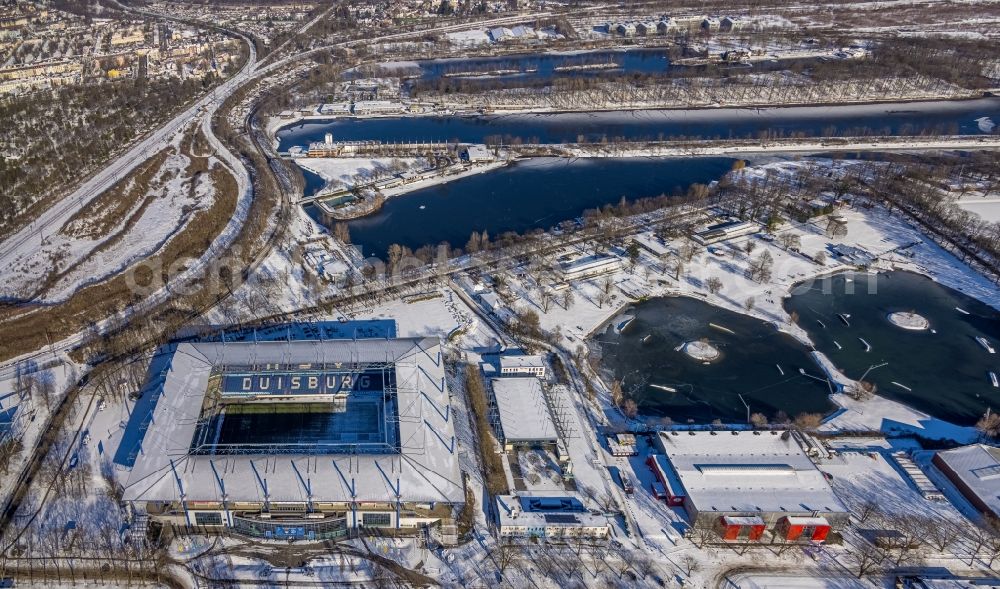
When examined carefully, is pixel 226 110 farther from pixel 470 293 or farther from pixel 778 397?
pixel 778 397

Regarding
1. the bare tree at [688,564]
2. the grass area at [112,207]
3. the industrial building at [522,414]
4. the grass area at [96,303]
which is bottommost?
the bare tree at [688,564]

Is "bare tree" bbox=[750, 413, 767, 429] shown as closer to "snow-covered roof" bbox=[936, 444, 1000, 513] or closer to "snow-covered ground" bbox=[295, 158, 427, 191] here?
"snow-covered roof" bbox=[936, 444, 1000, 513]

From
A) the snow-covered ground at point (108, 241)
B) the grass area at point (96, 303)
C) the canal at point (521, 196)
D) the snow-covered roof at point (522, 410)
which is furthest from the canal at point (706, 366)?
the snow-covered ground at point (108, 241)

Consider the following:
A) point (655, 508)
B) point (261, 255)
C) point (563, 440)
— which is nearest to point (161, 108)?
point (261, 255)

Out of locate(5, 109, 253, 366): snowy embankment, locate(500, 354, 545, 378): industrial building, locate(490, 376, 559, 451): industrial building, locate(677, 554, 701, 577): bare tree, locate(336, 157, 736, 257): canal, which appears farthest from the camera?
locate(336, 157, 736, 257): canal

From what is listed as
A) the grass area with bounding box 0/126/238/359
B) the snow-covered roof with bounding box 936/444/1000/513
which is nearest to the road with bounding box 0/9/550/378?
the grass area with bounding box 0/126/238/359

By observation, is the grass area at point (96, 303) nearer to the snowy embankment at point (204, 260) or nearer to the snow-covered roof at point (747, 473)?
the snowy embankment at point (204, 260)
